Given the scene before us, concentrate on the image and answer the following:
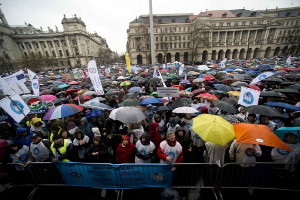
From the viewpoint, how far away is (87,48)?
68.6m

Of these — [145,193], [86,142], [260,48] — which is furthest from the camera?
[260,48]

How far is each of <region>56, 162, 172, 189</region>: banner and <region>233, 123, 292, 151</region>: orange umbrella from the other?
1.66 metres

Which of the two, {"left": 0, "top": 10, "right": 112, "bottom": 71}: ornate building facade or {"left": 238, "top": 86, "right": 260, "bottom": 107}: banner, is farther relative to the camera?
{"left": 0, "top": 10, "right": 112, "bottom": 71}: ornate building facade

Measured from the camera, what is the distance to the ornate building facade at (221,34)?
54.8 meters

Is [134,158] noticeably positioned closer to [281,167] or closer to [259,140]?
[259,140]

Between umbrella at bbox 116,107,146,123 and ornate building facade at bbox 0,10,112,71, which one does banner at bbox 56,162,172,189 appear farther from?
ornate building facade at bbox 0,10,112,71

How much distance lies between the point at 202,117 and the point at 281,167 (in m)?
2.20

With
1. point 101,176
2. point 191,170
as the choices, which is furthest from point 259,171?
point 101,176

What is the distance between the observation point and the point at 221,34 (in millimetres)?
57469

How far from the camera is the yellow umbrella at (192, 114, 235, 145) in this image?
2.88m

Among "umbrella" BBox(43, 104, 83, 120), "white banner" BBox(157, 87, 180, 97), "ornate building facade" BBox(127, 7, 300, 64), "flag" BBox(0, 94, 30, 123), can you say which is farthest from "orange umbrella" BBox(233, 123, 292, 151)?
"ornate building facade" BBox(127, 7, 300, 64)

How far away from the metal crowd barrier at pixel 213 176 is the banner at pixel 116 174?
13.7 inches

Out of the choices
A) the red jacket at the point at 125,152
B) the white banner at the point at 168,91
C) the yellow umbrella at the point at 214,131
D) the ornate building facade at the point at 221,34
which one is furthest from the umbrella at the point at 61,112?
the ornate building facade at the point at 221,34

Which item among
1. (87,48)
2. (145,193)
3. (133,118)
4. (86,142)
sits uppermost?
(87,48)
